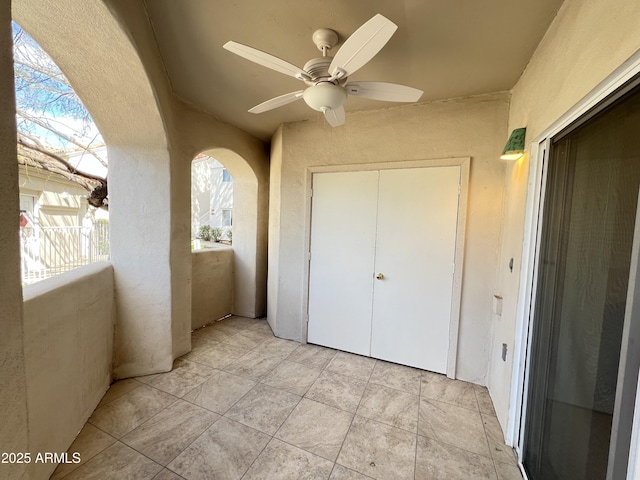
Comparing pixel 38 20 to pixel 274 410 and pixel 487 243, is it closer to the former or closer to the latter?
pixel 274 410

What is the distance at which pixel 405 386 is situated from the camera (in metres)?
2.32

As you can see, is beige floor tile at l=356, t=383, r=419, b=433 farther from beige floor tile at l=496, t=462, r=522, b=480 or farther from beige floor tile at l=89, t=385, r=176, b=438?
beige floor tile at l=89, t=385, r=176, b=438

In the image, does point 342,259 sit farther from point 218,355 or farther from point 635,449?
point 635,449

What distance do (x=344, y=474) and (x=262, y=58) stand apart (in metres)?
2.37

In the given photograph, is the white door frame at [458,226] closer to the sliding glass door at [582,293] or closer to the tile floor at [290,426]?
the tile floor at [290,426]

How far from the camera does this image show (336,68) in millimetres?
1340

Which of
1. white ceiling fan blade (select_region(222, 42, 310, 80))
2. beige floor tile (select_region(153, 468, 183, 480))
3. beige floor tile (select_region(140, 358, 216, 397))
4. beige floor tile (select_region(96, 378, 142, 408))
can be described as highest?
white ceiling fan blade (select_region(222, 42, 310, 80))

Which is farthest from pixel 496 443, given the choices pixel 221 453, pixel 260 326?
pixel 260 326

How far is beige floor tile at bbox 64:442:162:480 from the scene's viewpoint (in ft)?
4.65

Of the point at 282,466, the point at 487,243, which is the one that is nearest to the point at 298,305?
the point at 282,466

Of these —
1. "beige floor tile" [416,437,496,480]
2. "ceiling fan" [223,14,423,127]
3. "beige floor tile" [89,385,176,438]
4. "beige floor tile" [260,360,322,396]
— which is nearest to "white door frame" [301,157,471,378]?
"beige floor tile" [416,437,496,480]

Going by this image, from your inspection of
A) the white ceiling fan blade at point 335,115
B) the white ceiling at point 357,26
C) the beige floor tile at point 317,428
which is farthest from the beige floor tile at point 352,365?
the white ceiling at point 357,26

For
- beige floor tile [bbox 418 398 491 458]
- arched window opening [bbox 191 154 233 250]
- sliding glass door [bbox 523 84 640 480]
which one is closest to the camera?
sliding glass door [bbox 523 84 640 480]

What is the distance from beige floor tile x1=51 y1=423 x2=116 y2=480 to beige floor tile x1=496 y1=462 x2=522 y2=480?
2.45 m
